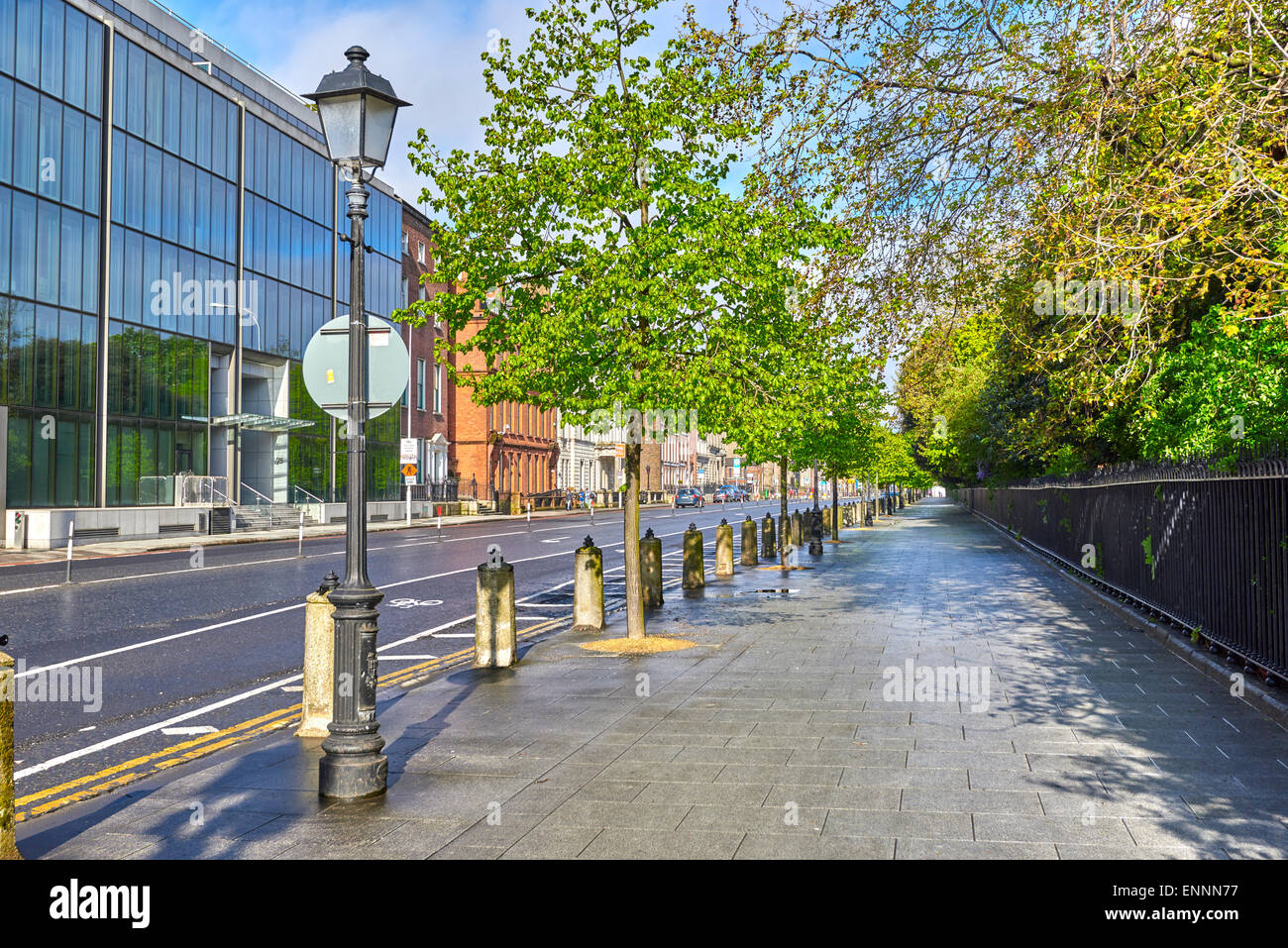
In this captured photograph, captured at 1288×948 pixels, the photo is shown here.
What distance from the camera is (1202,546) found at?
35.5 feet

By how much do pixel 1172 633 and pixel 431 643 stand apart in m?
8.44

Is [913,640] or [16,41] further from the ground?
[16,41]

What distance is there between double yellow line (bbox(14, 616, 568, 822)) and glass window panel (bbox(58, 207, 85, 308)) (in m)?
31.5

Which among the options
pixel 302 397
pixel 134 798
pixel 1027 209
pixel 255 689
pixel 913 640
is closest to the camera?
pixel 134 798

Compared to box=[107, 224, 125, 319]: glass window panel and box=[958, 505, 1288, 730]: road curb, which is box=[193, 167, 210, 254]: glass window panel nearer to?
box=[107, 224, 125, 319]: glass window panel

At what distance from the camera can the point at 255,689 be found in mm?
9430

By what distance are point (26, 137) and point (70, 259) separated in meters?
4.07

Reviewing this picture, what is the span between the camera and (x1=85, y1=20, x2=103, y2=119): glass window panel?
35.8m

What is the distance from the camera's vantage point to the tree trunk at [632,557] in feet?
38.7

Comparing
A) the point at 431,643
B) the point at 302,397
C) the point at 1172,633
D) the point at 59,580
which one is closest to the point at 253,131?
the point at 302,397

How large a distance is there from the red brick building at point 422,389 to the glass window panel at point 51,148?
24980 millimetres

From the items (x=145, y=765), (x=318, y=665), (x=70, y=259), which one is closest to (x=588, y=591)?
(x=318, y=665)
